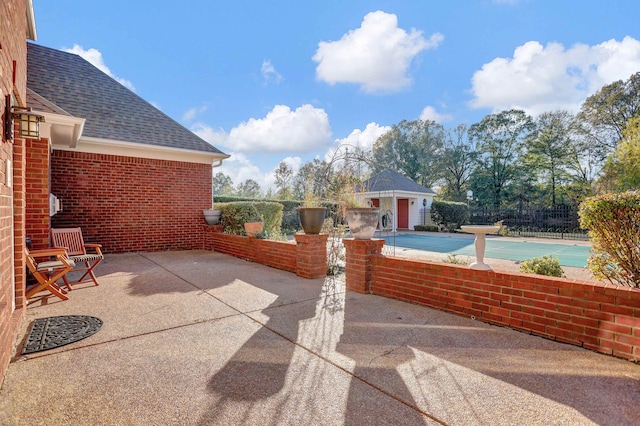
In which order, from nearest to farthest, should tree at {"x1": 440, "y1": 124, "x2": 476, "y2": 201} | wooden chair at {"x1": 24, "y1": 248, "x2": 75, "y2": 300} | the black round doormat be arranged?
the black round doormat < wooden chair at {"x1": 24, "y1": 248, "x2": 75, "y2": 300} < tree at {"x1": 440, "y1": 124, "x2": 476, "y2": 201}

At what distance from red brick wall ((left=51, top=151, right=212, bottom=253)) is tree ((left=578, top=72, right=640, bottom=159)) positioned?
95.1 ft

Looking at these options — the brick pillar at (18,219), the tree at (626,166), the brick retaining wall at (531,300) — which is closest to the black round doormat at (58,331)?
the brick pillar at (18,219)

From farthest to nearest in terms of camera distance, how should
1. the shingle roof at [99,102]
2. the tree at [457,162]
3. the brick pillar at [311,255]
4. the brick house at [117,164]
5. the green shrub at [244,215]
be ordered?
the tree at [457,162], the green shrub at [244,215], the shingle roof at [99,102], the brick house at [117,164], the brick pillar at [311,255]

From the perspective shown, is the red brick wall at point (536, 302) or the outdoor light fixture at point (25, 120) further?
the outdoor light fixture at point (25, 120)

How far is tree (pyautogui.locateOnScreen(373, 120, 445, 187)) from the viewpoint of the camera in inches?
1383

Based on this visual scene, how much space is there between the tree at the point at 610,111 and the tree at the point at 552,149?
4.55 ft

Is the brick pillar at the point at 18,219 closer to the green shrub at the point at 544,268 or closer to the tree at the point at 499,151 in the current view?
the green shrub at the point at 544,268

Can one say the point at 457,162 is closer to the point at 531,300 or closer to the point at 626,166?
the point at 626,166

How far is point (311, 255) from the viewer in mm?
5477

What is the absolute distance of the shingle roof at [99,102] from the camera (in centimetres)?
827

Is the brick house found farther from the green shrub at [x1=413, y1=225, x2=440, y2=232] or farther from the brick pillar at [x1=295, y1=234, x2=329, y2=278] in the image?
the green shrub at [x1=413, y1=225, x2=440, y2=232]

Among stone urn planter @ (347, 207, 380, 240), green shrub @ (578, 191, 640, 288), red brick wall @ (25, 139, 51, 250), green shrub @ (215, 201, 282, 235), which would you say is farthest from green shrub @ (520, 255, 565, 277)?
red brick wall @ (25, 139, 51, 250)

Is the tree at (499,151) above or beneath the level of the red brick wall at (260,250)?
above

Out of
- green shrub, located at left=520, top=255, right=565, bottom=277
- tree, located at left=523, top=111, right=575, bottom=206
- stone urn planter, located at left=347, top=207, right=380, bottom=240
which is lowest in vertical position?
green shrub, located at left=520, top=255, right=565, bottom=277
